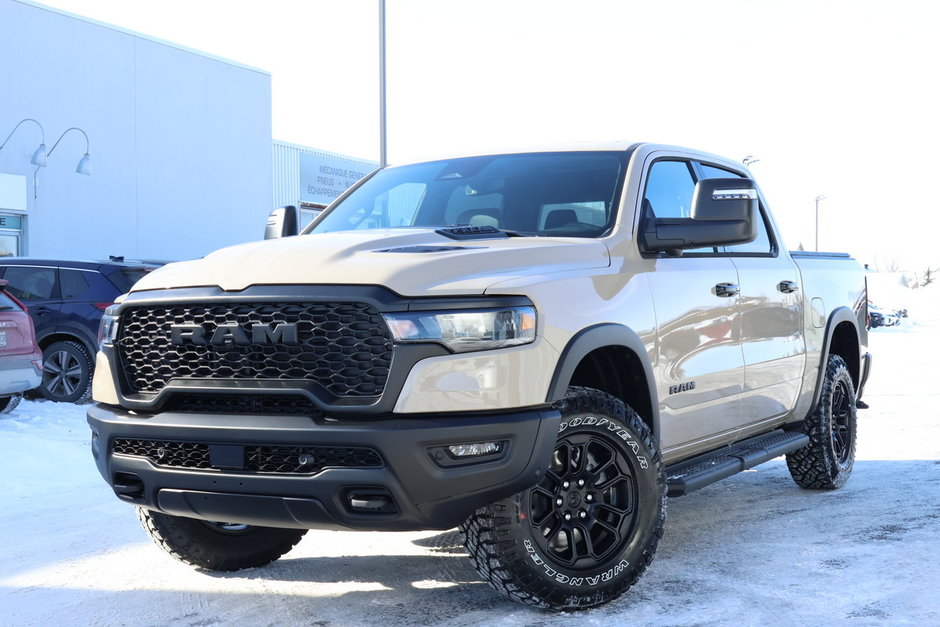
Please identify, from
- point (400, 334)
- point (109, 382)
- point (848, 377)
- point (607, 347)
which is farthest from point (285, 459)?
point (848, 377)

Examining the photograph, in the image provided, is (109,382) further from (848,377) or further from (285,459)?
(848,377)

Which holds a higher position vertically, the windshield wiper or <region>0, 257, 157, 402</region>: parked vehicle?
the windshield wiper

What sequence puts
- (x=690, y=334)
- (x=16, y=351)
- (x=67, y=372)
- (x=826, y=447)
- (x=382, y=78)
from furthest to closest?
(x=382, y=78)
(x=67, y=372)
(x=16, y=351)
(x=826, y=447)
(x=690, y=334)

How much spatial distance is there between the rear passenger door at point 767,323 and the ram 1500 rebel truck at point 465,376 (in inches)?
9.1

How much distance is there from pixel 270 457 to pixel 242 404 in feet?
0.76

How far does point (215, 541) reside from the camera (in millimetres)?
4613

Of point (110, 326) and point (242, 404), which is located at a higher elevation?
point (110, 326)

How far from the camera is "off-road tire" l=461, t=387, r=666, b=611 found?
3.71 meters

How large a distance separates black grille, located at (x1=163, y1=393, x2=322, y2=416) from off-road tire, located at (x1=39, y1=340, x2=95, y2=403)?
8548 mm

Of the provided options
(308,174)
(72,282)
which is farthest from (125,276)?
(308,174)

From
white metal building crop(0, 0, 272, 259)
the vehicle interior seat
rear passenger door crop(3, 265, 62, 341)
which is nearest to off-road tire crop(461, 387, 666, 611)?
the vehicle interior seat

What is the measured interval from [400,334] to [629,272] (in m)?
1.30

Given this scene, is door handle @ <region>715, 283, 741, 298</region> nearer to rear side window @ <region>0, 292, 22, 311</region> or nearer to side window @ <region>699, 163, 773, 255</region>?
side window @ <region>699, 163, 773, 255</region>

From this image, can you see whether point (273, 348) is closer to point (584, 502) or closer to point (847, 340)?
point (584, 502)
